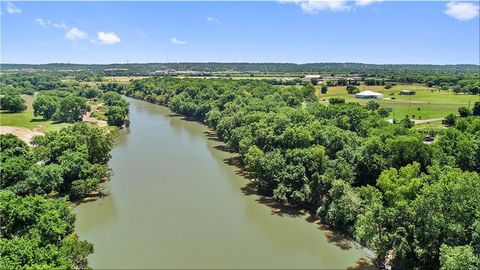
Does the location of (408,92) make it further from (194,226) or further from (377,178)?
(194,226)

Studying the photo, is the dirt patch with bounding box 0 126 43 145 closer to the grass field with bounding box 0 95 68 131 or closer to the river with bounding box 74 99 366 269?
the grass field with bounding box 0 95 68 131

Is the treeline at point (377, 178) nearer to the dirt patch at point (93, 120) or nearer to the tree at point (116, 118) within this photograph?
the tree at point (116, 118)

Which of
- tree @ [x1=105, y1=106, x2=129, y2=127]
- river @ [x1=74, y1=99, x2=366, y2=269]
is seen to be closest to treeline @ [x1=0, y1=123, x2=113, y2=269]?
river @ [x1=74, y1=99, x2=366, y2=269]

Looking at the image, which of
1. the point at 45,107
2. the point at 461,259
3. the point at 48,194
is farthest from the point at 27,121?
the point at 461,259

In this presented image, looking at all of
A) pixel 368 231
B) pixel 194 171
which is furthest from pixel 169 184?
pixel 368 231

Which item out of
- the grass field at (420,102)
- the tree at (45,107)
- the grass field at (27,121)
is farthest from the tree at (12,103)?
the grass field at (420,102)
